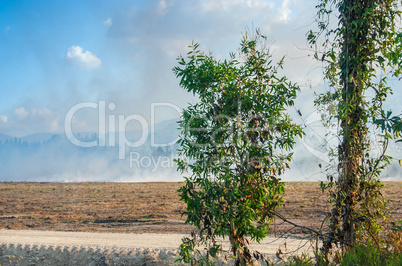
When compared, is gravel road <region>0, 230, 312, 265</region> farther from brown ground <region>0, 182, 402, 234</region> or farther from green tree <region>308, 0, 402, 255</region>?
brown ground <region>0, 182, 402, 234</region>

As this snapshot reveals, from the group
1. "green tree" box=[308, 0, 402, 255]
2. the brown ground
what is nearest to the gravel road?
"green tree" box=[308, 0, 402, 255]

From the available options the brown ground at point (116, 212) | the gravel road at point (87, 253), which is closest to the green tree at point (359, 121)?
the gravel road at point (87, 253)

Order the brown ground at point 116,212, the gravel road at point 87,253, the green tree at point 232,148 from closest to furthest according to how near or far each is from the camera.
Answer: the green tree at point 232,148
the gravel road at point 87,253
the brown ground at point 116,212

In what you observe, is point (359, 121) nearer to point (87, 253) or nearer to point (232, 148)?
point (232, 148)

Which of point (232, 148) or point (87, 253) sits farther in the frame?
point (87, 253)

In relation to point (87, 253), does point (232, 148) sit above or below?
above

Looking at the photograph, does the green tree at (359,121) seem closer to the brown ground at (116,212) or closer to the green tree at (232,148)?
the green tree at (232,148)

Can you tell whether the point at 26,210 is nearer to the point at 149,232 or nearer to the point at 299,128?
the point at 149,232

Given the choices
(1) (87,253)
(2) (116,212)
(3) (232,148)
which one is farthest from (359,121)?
(2) (116,212)

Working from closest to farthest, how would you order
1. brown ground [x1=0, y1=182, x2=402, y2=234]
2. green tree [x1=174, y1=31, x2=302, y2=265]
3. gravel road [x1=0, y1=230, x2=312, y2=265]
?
green tree [x1=174, y1=31, x2=302, y2=265] < gravel road [x1=0, y1=230, x2=312, y2=265] < brown ground [x1=0, y1=182, x2=402, y2=234]

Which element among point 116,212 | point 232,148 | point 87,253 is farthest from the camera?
point 116,212

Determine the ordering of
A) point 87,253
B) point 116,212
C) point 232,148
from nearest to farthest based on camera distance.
Answer: point 232,148
point 87,253
point 116,212

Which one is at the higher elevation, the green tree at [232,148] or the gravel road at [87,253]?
the green tree at [232,148]

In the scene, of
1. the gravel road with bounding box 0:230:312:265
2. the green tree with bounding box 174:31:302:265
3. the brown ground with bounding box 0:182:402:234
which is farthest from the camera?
the brown ground with bounding box 0:182:402:234
